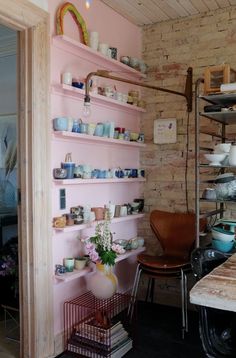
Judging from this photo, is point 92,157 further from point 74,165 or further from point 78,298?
point 78,298

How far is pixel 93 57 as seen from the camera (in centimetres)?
279

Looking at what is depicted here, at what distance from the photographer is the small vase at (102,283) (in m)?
2.44

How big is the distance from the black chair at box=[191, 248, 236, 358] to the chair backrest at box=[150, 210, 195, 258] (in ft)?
4.21

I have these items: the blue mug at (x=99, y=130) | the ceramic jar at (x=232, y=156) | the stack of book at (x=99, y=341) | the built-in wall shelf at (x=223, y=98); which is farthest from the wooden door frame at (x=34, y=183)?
the ceramic jar at (x=232, y=156)

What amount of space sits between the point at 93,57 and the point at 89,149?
0.70 metres

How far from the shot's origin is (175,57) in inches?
130

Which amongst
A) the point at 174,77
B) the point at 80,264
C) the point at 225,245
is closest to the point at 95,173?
the point at 80,264

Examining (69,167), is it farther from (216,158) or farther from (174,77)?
(174,77)

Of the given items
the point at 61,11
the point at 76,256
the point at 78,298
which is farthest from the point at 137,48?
the point at 78,298

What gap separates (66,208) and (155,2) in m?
1.77

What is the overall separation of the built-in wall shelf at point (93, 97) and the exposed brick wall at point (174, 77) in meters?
0.31

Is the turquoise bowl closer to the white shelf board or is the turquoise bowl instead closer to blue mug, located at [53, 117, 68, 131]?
the white shelf board

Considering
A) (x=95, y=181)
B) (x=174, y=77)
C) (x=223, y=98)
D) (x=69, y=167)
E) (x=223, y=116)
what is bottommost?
(x=95, y=181)

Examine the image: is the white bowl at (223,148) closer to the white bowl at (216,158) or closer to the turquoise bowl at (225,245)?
the white bowl at (216,158)
